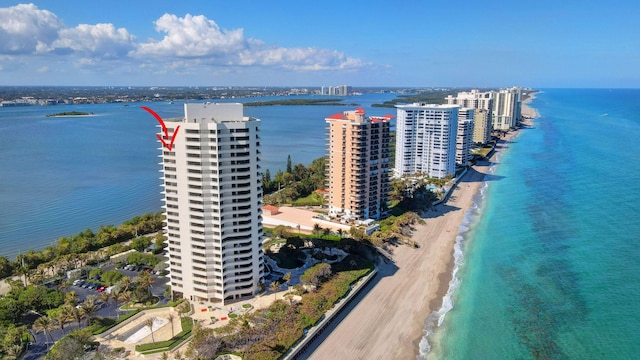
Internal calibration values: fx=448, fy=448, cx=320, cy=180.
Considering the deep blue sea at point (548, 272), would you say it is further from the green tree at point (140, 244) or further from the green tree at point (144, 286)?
the green tree at point (140, 244)

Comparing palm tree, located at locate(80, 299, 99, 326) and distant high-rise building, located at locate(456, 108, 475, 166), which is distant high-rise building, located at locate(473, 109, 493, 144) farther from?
palm tree, located at locate(80, 299, 99, 326)

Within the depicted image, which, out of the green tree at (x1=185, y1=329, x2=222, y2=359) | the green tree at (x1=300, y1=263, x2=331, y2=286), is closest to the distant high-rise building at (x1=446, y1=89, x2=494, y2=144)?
the green tree at (x1=300, y1=263, x2=331, y2=286)

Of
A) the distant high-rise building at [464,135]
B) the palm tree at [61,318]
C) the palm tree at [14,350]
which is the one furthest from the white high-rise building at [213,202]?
the distant high-rise building at [464,135]

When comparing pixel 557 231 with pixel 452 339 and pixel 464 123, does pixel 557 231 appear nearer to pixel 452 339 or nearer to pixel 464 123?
pixel 452 339

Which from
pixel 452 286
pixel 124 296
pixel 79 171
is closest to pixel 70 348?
pixel 124 296

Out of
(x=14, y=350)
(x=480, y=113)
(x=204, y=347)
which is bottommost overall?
(x=14, y=350)

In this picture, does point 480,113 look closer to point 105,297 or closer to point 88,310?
point 105,297
